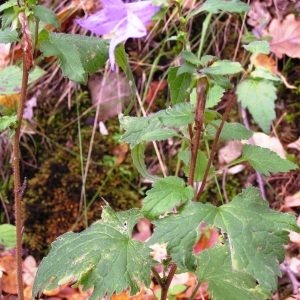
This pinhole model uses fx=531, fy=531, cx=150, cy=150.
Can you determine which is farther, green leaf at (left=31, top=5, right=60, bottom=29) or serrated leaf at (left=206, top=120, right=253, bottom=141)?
serrated leaf at (left=206, top=120, right=253, bottom=141)

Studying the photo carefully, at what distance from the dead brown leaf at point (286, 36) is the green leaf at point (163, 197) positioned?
147cm

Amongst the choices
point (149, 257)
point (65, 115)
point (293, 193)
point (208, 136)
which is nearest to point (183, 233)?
point (149, 257)

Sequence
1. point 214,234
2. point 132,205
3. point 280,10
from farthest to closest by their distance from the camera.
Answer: point 280,10 → point 132,205 → point 214,234

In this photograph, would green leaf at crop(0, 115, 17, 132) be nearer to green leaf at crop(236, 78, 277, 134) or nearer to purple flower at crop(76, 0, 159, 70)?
purple flower at crop(76, 0, 159, 70)

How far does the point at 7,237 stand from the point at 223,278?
2.55ft

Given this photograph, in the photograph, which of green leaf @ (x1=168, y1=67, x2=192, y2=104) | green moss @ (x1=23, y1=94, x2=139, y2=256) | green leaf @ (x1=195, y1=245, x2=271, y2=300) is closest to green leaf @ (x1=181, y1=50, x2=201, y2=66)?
green leaf @ (x1=168, y1=67, x2=192, y2=104)

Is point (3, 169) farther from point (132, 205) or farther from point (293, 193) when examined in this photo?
point (293, 193)

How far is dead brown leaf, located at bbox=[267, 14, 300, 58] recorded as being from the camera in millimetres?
2506

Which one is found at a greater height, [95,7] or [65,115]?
[95,7]

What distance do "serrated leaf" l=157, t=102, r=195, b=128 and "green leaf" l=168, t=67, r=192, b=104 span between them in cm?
3

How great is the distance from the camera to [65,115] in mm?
2674

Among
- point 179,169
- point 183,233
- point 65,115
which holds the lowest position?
point 179,169

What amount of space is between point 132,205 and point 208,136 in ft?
3.82

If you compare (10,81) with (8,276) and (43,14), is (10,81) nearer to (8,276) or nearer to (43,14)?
(43,14)
